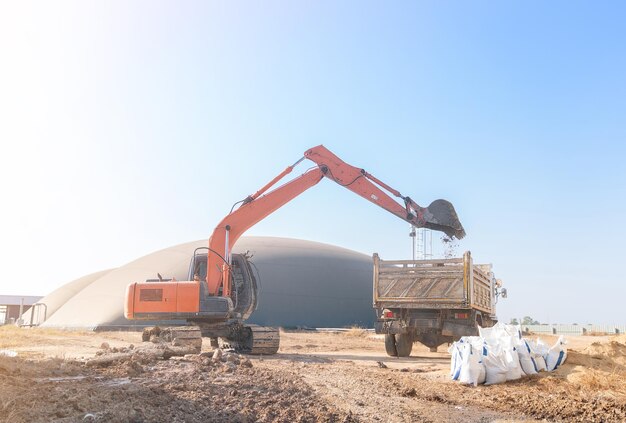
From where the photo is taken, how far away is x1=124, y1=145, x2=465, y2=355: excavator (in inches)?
664

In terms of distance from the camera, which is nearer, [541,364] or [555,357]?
[541,364]

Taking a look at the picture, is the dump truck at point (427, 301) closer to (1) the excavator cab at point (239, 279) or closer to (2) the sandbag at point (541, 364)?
(1) the excavator cab at point (239, 279)

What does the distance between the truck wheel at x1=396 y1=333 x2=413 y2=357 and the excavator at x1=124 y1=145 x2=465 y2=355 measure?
3.25 m

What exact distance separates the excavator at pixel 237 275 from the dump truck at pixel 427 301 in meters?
1.37

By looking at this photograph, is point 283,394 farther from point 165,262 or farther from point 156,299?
point 165,262

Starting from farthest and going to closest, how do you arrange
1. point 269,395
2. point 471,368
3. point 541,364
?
point 541,364
point 471,368
point 269,395

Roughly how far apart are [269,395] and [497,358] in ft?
15.8

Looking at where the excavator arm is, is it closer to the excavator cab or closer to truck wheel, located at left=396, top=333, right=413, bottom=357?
the excavator cab

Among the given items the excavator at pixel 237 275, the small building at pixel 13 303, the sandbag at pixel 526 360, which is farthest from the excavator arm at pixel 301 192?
the small building at pixel 13 303

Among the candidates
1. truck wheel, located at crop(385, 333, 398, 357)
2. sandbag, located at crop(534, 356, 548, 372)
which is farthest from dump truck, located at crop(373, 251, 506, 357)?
sandbag, located at crop(534, 356, 548, 372)

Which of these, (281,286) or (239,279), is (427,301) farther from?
(281,286)

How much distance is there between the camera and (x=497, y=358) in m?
11.2

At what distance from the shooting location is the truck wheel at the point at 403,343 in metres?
18.1

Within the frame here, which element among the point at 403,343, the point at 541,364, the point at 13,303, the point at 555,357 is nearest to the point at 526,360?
the point at 541,364
